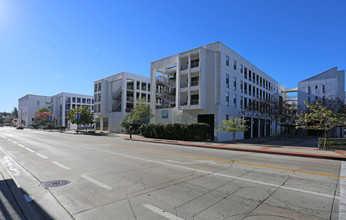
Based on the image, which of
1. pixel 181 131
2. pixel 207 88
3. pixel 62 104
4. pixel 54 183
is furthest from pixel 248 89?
pixel 62 104

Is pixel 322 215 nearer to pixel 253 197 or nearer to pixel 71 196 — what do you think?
pixel 253 197

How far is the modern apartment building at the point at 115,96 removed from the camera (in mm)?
45688

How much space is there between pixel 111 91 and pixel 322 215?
48.8 metres

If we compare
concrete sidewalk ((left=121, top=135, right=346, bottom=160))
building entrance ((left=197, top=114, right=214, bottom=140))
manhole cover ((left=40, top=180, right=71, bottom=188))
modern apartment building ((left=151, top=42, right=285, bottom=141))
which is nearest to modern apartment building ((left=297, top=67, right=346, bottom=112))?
modern apartment building ((left=151, top=42, right=285, bottom=141))

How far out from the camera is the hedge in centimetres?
2492

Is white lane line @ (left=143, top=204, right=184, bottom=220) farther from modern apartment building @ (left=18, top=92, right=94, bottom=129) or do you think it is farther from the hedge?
modern apartment building @ (left=18, top=92, right=94, bottom=129)

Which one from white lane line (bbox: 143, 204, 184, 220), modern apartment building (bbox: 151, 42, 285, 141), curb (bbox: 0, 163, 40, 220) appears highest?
modern apartment building (bbox: 151, 42, 285, 141)

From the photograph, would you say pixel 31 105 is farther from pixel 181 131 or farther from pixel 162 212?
pixel 162 212

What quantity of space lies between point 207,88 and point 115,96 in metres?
27.1

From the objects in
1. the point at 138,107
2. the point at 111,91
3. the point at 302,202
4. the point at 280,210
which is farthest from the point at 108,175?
the point at 111,91

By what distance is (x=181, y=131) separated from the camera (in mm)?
25266

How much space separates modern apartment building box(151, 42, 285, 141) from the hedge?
268 centimetres

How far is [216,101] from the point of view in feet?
93.2

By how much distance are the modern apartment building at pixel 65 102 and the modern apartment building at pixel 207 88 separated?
181ft
